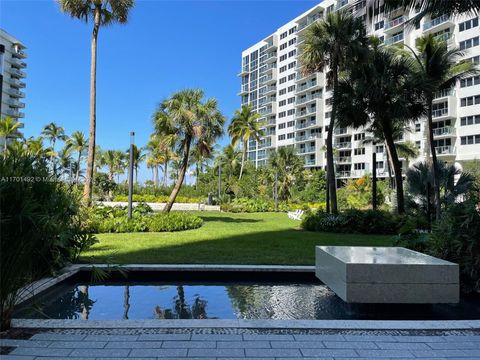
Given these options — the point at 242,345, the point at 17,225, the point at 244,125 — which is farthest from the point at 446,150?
the point at 17,225

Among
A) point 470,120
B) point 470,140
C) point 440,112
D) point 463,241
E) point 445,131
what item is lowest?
point 463,241

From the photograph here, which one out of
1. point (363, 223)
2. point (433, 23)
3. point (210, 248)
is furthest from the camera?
point (433, 23)

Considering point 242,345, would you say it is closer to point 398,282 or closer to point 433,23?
point 398,282

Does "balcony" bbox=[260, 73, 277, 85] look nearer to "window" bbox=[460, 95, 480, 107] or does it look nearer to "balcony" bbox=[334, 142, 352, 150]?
"balcony" bbox=[334, 142, 352, 150]

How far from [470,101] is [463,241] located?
47.9 meters

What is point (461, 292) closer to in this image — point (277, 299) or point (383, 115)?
point (277, 299)

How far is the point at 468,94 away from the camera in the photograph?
157 ft

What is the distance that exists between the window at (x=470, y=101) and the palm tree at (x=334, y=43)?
115 ft

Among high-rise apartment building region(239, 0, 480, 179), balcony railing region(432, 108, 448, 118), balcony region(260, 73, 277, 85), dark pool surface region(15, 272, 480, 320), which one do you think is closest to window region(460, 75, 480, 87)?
high-rise apartment building region(239, 0, 480, 179)

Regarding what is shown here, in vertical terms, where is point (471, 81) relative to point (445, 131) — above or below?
above

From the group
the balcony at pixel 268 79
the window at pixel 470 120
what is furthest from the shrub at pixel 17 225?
the balcony at pixel 268 79

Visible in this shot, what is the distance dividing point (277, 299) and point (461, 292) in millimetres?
3167

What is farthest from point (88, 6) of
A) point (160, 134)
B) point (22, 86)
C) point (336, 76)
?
point (22, 86)

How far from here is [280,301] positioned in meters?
6.63
